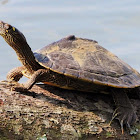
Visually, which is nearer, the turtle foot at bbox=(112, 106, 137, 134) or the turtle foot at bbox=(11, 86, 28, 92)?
the turtle foot at bbox=(11, 86, 28, 92)

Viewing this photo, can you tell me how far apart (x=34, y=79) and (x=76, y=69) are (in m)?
0.77

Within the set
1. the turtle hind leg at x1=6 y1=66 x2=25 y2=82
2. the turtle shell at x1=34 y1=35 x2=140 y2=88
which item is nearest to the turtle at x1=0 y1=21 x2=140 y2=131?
the turtle shell at x1=34 y1=35 x2=140 y2=88

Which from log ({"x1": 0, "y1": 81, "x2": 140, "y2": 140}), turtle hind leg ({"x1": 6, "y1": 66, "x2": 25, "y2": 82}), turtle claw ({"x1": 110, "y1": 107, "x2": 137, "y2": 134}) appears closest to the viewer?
log ({"x1": 0, "y1": 81, "x2": 140, "y2": 140})

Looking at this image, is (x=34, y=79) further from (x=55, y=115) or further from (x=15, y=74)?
(x=15, y=74)

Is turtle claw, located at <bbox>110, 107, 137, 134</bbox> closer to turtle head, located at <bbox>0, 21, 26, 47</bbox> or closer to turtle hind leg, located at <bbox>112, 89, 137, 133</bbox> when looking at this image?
turtle hind leg, located at <bbox>112, 89, 137, 133</bbox>

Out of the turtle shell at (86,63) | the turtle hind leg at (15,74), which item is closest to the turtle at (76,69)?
the turtle shell at (86,63)

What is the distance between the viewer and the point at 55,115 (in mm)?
5266

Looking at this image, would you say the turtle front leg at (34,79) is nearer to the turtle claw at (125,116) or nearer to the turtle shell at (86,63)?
the turtle shell at (86,63)

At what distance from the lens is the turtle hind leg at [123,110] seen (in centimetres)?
579

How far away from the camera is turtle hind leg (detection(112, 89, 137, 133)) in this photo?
5.79 meters

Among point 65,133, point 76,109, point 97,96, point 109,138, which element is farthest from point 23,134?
point 97,96

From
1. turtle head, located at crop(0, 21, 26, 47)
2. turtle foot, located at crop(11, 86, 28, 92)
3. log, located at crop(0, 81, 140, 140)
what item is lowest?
log, located at crop(0, 81, 140, 140)

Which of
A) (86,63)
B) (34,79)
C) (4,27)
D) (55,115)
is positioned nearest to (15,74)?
(34,79)

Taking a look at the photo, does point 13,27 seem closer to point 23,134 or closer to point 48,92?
point 48,92
